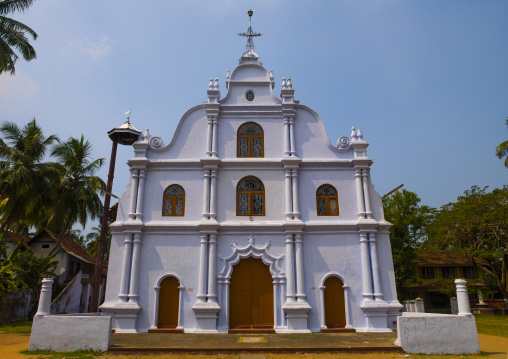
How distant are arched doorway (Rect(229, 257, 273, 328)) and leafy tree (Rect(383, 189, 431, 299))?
20.1 metres

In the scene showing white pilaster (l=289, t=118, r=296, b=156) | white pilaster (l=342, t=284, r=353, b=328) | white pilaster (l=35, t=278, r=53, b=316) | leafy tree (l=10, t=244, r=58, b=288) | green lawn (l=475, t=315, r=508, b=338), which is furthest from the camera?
leafy tree (l=10, t=244, r=58, b=288)

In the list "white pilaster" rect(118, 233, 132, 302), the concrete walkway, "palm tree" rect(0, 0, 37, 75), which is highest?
"palm tree" rect(0, 0, 37, 75)

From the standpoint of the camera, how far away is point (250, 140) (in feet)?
50.9

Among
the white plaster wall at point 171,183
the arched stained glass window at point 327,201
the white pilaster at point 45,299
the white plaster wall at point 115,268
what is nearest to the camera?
the white pilaster at point 45,299

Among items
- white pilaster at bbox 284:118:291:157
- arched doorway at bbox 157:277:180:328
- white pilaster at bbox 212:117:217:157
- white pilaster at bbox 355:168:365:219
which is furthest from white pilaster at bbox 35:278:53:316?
white pilaster at bbox 355:168:365:219

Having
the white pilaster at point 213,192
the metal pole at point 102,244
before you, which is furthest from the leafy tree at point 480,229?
the metal pole at point 102,244

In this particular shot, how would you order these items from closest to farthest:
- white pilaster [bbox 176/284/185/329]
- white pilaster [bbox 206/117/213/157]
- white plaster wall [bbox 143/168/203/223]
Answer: white pilaster [bbox 176/284/185/329]
white plaster wall [bbox 143/168/203/223]
white pilaster [bbox 206/117/213/157]

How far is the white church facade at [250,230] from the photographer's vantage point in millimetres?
13359

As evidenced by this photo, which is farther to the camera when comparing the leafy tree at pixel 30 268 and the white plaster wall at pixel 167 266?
the leafy tree at pixel 30 268

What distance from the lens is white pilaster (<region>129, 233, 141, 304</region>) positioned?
13.3 m

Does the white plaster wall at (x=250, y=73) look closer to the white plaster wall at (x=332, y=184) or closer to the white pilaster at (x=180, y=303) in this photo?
the white plaster wall at (x=332, y=184)

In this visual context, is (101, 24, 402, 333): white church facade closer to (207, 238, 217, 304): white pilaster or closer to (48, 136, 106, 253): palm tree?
(207, 238, 217, 304): white pilaster

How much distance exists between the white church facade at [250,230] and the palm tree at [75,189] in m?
10.9

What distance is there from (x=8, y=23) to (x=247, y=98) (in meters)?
11.6
